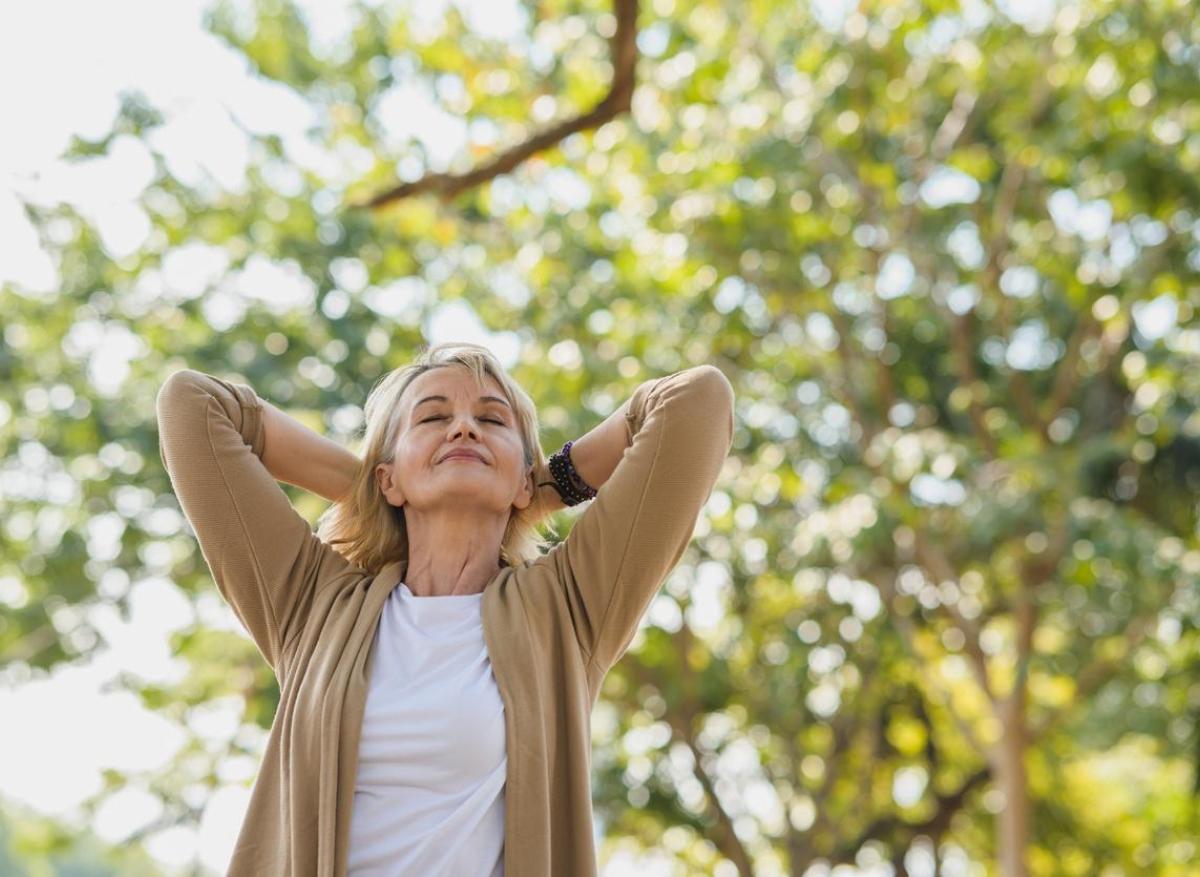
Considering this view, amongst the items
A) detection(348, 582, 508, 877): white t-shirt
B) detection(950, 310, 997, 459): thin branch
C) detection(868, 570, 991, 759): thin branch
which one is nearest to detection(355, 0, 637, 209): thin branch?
detection(348, 582, 508, 877): white t-shirt

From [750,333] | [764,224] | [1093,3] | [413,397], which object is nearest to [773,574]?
[750,333]

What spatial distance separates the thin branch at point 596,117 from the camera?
14.0ft

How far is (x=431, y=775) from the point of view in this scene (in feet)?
6.55

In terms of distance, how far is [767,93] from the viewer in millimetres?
9414

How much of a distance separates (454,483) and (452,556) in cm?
12

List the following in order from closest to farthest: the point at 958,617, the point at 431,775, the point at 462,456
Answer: the point at 431,775, the point at 462,456, the point at 958,617

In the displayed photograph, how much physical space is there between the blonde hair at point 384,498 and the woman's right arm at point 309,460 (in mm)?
22

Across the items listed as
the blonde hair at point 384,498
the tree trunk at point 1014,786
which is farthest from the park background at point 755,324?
the blonde hair at point 384,498

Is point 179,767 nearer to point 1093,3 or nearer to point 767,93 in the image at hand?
point 767,93

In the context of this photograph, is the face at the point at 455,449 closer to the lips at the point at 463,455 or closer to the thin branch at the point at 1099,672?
the lips at the point at 463,455

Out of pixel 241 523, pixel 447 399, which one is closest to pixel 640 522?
pixel 447 399

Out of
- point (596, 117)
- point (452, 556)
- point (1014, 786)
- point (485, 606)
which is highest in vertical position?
point (596, 117)

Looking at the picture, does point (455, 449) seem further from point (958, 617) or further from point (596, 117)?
point (958, 617)

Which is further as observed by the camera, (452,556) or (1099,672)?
(1099,672)
